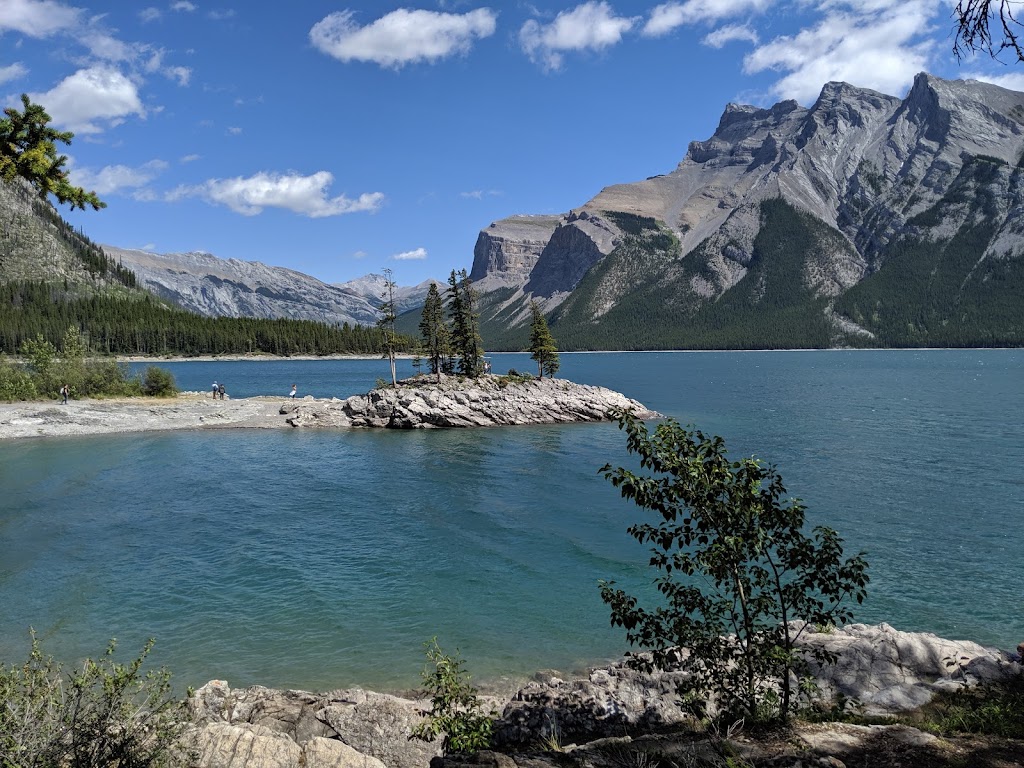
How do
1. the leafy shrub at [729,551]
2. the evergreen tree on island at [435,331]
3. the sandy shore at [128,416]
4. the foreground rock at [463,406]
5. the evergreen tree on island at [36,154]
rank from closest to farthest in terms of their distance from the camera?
the evergreen tree on island at [36,154] → the leafy shrub at [729,551] → the sandy shore at [128,416] → the foreground rock at [463,406] → the evergreen tree on island at [435,331]

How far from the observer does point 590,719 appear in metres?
13.9

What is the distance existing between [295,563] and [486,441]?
39683 mm

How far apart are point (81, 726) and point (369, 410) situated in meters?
70.4

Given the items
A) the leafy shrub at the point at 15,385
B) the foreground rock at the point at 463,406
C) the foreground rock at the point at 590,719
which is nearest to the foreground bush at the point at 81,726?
the foreground rock at the point at 590,719

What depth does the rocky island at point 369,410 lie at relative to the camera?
70812 mm

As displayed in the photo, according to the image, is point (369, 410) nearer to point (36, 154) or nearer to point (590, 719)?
point (590, 719)

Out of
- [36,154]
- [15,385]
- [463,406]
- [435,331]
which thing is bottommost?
[463,406]

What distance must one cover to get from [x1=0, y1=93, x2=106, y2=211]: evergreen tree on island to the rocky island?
65.3 m

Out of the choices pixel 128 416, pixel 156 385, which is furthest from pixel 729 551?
pixel 156 385

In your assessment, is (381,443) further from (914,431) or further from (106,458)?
(914,431)

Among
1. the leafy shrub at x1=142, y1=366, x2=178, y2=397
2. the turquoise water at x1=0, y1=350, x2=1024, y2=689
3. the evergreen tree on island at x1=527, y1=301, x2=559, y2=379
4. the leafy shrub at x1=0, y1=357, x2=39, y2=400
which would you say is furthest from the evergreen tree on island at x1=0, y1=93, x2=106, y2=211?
the leafy shrub at x1=142, y1=366, x2=178, y2=397

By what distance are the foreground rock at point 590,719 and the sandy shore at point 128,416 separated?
64.6m

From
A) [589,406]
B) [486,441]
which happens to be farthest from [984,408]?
[486,441]

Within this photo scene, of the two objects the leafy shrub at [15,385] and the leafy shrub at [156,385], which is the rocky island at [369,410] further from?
the leafy shrub at [15,385]
